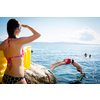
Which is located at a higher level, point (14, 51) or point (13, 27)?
point (13, 27)

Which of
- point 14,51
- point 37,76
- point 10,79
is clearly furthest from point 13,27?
point 37,76

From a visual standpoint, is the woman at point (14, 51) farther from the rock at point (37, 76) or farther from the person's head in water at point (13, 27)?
the rock at point (37, 76)

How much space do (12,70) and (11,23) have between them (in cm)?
70

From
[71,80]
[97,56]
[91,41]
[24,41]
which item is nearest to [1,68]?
[24,41]

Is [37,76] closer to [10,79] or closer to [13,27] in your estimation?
[10,79]

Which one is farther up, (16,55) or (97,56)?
(16,55)

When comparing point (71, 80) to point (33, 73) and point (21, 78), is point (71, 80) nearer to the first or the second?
point (33, 73)

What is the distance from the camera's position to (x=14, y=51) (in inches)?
62.9

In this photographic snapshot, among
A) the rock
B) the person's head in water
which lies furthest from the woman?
the rock

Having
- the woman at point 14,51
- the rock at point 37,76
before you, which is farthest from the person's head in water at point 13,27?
the rock at point 37,76

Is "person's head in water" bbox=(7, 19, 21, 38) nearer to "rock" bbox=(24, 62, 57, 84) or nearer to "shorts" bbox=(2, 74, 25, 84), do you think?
"shorts" bbox=(2, 74, 25, 84)

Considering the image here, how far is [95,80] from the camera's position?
3566 mm

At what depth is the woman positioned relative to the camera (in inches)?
61.7
